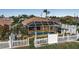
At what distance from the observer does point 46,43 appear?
1.93 meters

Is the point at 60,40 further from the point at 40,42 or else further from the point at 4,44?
the point at 4,44

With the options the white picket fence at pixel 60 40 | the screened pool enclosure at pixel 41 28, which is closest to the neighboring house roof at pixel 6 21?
the screened pool enclosure at pixel 41 28

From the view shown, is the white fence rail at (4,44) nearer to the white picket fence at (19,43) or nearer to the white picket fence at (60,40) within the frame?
the white picket fence at (19,43)

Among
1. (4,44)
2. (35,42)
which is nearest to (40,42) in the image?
(35,42)

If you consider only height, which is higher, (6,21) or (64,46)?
(6,21)

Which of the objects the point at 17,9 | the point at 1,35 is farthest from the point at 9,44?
the point at 17,9

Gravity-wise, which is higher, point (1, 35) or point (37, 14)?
point (37, 14)

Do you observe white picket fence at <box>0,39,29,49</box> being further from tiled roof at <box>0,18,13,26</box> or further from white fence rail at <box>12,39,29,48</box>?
tiled roof at <box>0,18,13,26</box>
